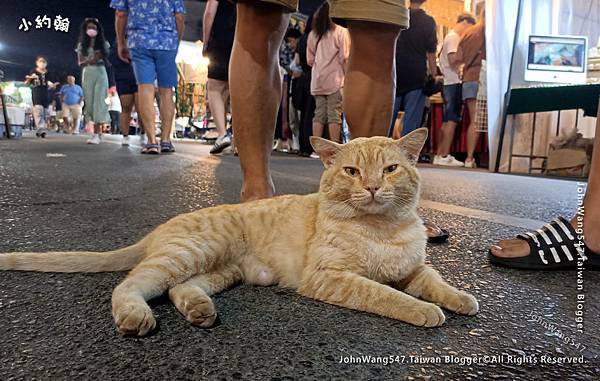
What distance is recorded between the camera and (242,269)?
3.99 feet

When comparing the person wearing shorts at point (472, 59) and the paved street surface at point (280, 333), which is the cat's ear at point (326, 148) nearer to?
the paved street surface at point (280, 333)

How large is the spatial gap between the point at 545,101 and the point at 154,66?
455 centimetres

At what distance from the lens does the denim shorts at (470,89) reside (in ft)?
20.8

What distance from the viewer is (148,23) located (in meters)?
4.73

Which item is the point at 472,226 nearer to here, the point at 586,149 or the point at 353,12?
the point at 353,12

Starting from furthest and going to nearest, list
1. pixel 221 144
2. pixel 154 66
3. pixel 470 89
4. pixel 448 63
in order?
pixel 448 63 → pixel 470 89 → pixel 221 144 → pixel 154 66

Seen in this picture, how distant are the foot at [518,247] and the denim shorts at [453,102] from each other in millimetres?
5621

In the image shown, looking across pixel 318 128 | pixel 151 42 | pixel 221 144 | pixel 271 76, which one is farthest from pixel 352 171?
pixel 318 128

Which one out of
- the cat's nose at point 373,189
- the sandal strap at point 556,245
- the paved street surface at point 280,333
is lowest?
the paved street surface at point 280,333

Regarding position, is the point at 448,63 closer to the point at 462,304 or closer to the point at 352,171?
the point at 352,171

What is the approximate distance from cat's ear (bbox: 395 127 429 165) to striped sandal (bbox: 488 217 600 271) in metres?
0.41

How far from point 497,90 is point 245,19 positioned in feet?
16.4

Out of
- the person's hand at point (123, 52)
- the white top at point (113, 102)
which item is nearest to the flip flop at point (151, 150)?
the person's hand at point (123, 52)

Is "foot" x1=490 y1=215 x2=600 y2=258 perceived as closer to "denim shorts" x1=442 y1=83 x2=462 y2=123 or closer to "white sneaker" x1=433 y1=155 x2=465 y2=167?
"denim shorts" x1=442 y1=83 x2=462 y2=123
